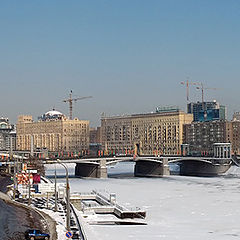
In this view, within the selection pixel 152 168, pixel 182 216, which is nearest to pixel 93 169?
pixel 152 168

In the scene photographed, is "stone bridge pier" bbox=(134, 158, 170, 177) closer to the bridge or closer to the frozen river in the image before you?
the bridge

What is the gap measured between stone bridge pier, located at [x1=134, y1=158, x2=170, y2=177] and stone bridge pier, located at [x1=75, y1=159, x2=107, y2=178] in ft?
66.4

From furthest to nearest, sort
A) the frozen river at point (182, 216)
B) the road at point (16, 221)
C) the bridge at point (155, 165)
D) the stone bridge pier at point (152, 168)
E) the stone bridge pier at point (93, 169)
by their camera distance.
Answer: the stone bridge pier at point (152, 168), the bridge at point (155, 165), the stone bridge pier at point (93, 169), the frozen river at point (182, 216), the road at point (16, 221)

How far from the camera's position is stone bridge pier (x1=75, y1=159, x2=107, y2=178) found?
171 m

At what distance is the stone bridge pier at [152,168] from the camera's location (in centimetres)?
18275

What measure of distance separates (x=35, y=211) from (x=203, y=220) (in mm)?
22281

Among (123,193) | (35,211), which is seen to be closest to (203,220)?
(35,211)

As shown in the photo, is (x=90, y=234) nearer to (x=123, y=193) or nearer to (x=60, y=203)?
(x=60, y=203)

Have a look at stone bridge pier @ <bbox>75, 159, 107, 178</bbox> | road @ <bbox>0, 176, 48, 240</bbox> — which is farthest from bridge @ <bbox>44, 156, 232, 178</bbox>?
road @ <bbox>0, 176, 48, 240</bbox>

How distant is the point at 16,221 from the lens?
2499 inches

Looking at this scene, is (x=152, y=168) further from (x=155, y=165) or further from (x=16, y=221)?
(x=16, y=221)

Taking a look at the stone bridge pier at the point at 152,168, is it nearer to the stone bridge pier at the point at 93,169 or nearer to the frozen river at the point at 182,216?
the stone bridge pier at the point at 93,169

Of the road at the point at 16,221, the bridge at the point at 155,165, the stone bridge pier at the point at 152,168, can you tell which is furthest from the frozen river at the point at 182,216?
the stone bridge pier at the point at 152,168

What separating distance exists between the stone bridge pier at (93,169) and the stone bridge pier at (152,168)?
20234mm
